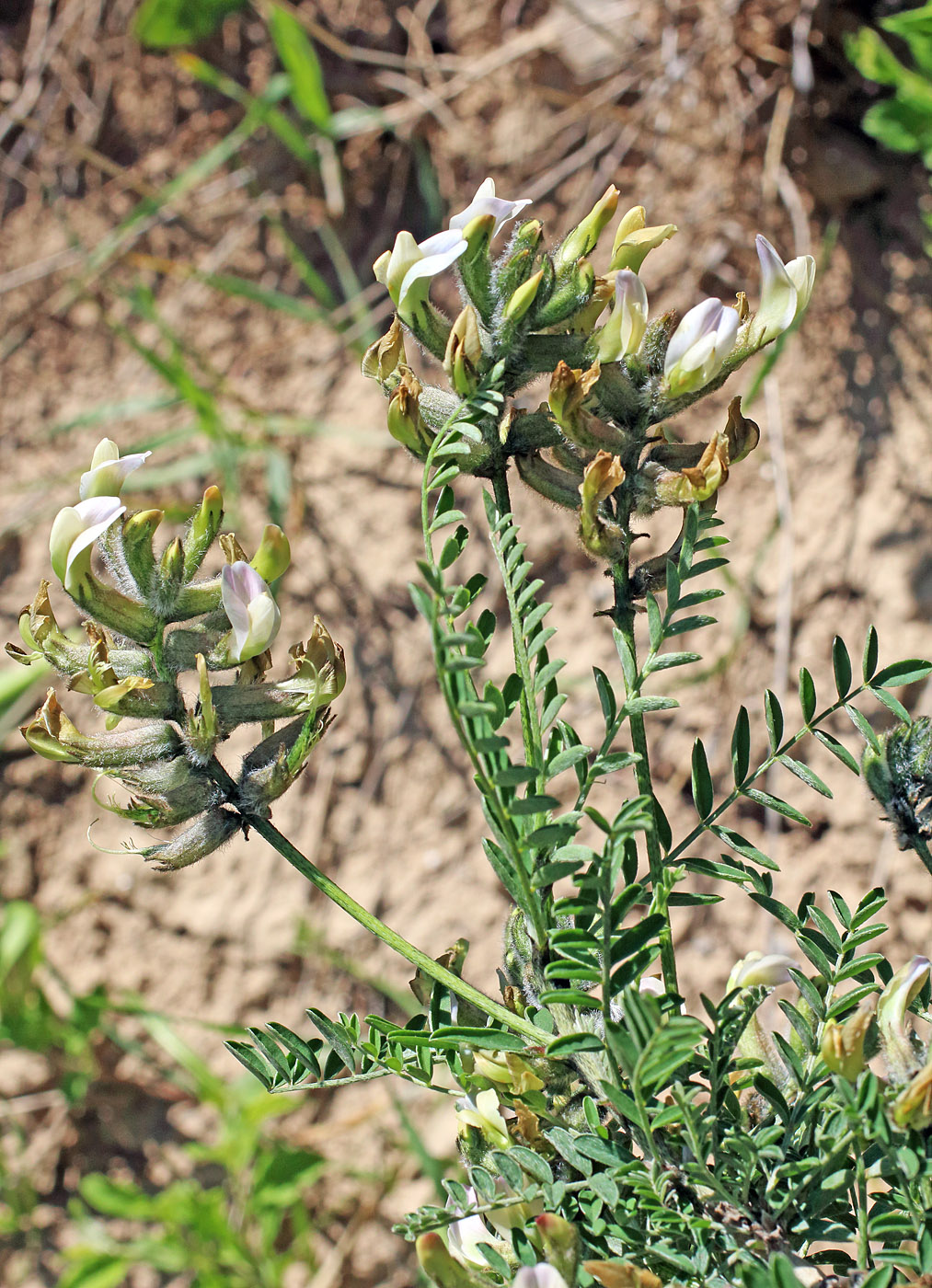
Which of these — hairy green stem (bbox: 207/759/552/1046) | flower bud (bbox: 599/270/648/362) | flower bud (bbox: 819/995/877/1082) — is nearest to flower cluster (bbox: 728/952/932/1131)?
flower bud (bbox: 819/995/877/1082)

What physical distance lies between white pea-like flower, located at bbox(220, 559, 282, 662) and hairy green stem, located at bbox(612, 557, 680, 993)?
0.19 metres

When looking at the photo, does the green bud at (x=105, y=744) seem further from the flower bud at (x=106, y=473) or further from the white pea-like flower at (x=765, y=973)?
the white pea-like flower at (x=765, y=973)

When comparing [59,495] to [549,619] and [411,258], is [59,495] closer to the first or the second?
[549,619]

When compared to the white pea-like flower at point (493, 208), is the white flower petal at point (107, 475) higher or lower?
lower

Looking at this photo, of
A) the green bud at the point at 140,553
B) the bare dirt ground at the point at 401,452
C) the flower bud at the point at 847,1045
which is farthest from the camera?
the bare dirt ground at the point at 401,452

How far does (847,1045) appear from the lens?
0.48 m

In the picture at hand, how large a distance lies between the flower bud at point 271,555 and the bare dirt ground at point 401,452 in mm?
1410

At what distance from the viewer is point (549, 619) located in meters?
2.09

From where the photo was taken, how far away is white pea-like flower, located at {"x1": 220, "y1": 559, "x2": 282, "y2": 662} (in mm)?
565

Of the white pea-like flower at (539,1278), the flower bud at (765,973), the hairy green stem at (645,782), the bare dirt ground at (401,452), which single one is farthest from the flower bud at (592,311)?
the bare dirt ground at (401,452)

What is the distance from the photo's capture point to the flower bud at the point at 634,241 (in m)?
0.59

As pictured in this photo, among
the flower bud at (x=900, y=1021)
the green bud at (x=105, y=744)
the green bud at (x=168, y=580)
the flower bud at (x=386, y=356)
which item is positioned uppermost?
the flower bud at (x=386, y=356)

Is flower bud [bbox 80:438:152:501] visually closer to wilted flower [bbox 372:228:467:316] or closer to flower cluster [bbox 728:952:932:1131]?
wilted flower [bbox 372:228:467:316]

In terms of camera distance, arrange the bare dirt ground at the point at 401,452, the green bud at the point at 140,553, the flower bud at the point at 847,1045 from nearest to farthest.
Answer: the flower bud at the point at 847,1045, the green bud at the point at 140,553, the bare dirt ground at the point at 401,452
